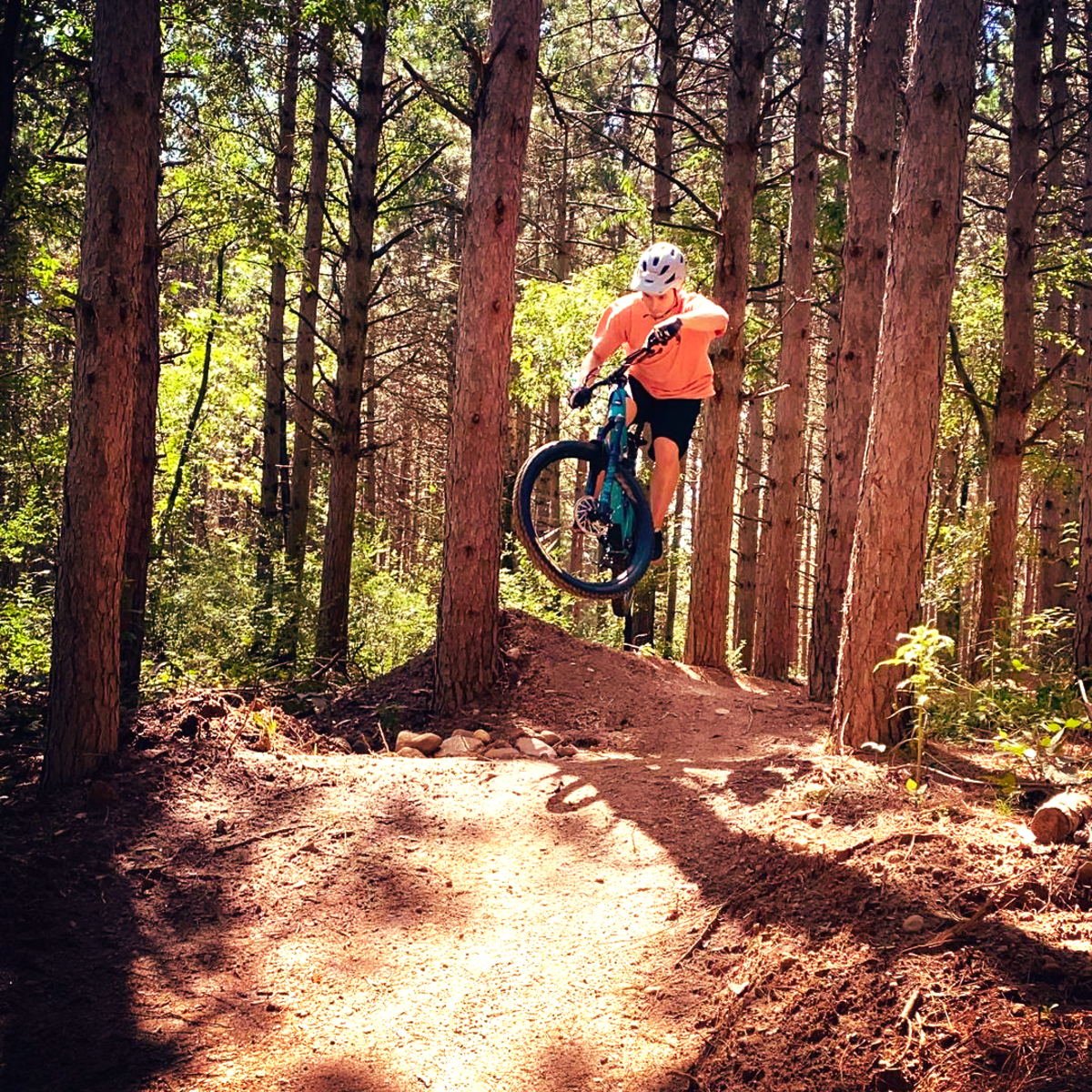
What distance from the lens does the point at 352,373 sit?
12.6 m

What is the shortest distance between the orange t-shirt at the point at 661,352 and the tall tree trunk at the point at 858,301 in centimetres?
163

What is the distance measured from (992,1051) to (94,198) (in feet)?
18.8

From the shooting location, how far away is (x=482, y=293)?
7.21 m

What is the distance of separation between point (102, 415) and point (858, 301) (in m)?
6.41

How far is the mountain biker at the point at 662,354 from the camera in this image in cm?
698

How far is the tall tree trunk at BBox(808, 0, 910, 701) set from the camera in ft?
26.8

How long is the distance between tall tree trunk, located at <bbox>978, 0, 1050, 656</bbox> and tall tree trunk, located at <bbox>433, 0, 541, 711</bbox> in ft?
23.5

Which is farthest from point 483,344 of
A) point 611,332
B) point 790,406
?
point 790,406

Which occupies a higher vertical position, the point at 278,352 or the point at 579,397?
the point at 278,352

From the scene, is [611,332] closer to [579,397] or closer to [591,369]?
[591,369]

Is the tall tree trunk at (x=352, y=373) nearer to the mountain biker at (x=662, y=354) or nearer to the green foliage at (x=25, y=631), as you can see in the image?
the green foliage at (x=25, y=631)

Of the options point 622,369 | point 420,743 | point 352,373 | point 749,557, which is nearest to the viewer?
point 420,743

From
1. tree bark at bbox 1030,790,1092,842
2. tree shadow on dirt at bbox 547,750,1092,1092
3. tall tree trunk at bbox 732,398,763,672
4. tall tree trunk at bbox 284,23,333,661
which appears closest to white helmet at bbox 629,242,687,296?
tree shadow on dirt at bbox 547,750,1092,1092

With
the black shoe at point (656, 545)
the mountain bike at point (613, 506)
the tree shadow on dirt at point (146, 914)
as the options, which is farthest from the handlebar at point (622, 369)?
the tree shadow on dirt at point (146, 914)
